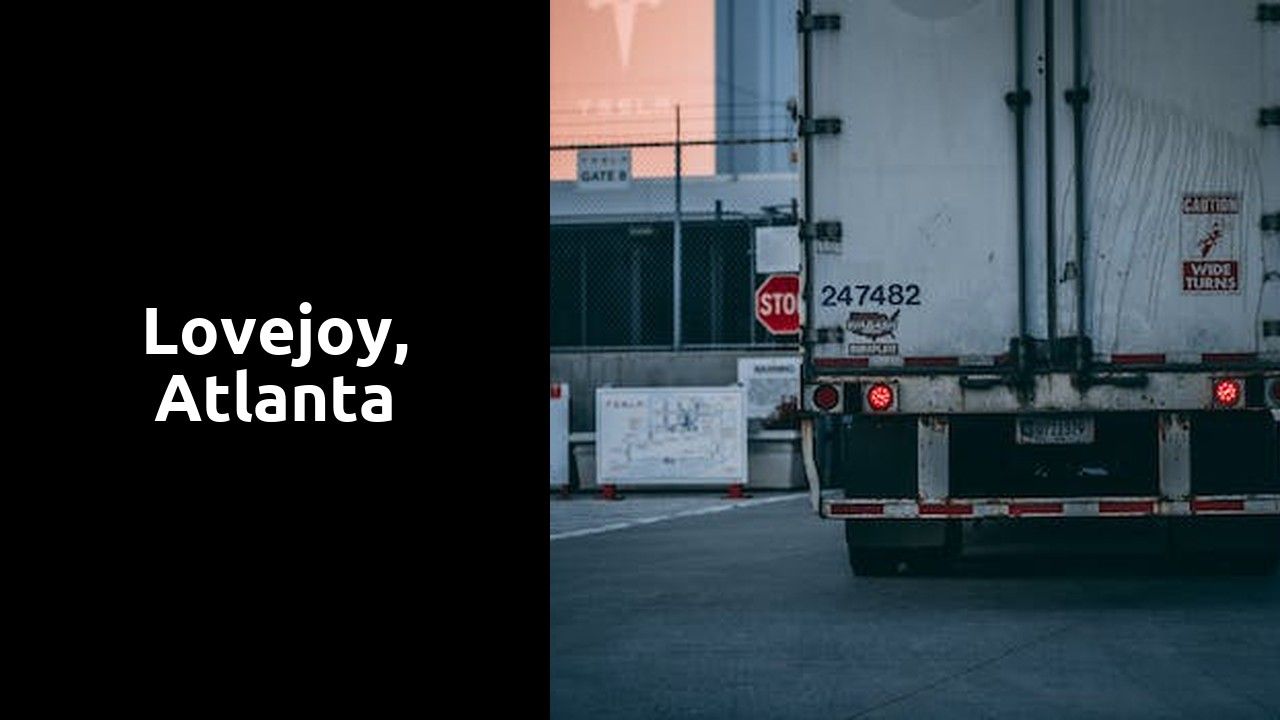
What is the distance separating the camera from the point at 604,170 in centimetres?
3170

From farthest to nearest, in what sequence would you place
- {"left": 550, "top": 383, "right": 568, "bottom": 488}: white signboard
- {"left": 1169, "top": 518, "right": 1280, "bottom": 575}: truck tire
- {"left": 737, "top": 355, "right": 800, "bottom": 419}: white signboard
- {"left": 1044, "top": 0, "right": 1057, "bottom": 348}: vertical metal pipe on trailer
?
{"left": 737, "top": 355, "right": 800, "bottom": 419}: white signboard
{"left": 550, "top": 383, "right": 568, "bottom": 488}: white signboard
{"left": 1169, "top": 518, "right": 1280, "bottom": 575}: truck tire
{"left": 1044, "top": 0, "right": 1057, "bottom": 348}: vertical metal pipe on trailer

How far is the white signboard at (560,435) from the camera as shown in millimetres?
→ 29734

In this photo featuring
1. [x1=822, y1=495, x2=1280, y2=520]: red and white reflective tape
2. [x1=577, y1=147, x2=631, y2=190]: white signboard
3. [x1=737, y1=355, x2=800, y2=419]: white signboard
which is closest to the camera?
[x1=822, y1=495, x2=1280, y2=520]: red and white reflective tape

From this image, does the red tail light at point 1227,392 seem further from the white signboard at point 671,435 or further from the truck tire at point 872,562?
the white signboard at point 671,435

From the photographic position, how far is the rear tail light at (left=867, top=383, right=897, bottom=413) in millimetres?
14430

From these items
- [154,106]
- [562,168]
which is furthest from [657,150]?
[154,106]

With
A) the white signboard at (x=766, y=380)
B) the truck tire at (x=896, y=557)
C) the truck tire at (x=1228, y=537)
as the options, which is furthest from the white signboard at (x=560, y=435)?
the truck tire at (x=1228, y=537)

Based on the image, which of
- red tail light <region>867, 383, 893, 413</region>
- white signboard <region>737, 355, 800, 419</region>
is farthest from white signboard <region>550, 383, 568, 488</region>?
red tail light <region>867, 383, 893, 413</region>

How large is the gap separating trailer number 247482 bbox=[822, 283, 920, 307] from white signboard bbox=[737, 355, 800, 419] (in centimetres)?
1555

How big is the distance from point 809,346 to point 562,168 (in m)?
20.5

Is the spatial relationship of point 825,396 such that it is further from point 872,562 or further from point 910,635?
point 910,635

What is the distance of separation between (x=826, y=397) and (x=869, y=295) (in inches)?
Answer: 25.0

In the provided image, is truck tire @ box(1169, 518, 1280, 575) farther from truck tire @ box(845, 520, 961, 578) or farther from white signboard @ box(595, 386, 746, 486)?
white signboard @ box(595, 386, 746, 486)

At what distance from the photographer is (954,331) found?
14453 mm
